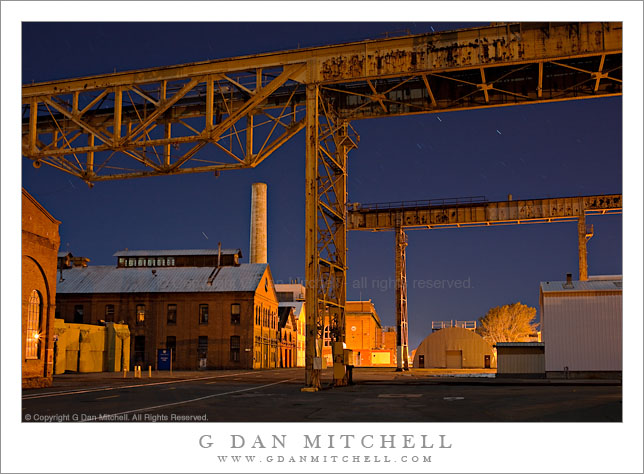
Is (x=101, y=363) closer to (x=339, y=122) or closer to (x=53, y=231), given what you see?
(x=53, y=231)

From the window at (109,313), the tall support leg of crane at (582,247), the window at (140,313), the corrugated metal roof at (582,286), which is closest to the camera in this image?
the corrugated metal roof at (582,286)

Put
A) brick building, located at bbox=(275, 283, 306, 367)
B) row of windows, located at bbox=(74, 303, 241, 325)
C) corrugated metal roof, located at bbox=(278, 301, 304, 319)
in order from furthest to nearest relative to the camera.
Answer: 1. corrugated metal roof, located at bbox=(278, 301, 304, 319)
2. brick building, located at bbox=(275, 283, 306, 367)
3. row of windows, located at bbox=(74, 303, 241, 325)

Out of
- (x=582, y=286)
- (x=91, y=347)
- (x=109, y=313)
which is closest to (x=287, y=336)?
(x=109, y=313)

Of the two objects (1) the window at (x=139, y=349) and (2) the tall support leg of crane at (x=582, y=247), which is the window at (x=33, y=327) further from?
(2) the tall support leg of crane at (x=582, y=247)

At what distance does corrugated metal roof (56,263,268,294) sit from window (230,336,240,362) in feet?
13.7

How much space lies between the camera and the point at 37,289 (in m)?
25.9

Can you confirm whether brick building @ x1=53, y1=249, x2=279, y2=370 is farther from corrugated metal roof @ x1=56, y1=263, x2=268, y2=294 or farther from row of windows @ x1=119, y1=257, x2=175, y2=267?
row of windows @ x1=119, y1=257, x2=175, y2=267

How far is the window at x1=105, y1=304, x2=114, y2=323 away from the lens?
184 feet

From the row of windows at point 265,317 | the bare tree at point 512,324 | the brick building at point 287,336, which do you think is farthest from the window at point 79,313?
the bare tree at point 512,324

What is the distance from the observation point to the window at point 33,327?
25406 millimetres

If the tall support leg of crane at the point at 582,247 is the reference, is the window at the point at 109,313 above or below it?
below

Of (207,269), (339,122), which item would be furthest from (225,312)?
(339,122)

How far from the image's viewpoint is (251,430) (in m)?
10.1

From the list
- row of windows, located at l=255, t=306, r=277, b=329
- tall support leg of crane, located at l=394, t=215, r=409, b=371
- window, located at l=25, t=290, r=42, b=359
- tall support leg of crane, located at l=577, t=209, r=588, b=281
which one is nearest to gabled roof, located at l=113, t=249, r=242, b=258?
row of windows, located at l=255, t=306, r=277, b=329
